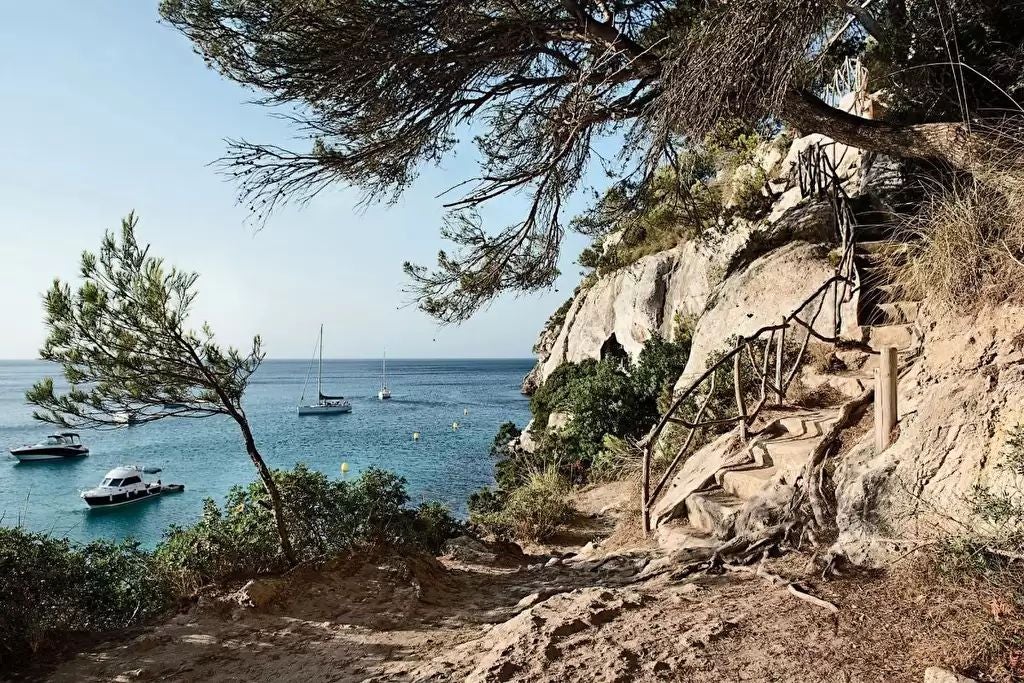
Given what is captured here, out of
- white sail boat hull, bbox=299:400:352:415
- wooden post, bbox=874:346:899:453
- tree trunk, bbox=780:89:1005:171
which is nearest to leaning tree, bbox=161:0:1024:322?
tree trunk, bbox=780:89:1005:171

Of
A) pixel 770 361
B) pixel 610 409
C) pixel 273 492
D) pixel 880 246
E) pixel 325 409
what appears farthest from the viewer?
pixel 325 409

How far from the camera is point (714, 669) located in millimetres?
2664

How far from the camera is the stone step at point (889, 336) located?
6250mm

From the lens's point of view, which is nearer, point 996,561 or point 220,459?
point 996,561

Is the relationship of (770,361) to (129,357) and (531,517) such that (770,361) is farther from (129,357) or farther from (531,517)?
(129,357)

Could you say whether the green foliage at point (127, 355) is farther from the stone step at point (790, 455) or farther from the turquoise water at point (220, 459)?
the stone step at point (790, 455)

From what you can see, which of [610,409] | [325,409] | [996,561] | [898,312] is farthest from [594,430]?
[325,409]

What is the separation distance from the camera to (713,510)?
544 cm

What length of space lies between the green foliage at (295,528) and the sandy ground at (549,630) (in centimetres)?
35

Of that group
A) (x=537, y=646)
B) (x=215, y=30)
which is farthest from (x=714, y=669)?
(x=215, y=30)

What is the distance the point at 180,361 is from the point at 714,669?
4.39 m

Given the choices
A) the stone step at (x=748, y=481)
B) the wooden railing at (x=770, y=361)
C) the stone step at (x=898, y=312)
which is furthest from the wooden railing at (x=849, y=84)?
the stone step at (x=748, y=481)

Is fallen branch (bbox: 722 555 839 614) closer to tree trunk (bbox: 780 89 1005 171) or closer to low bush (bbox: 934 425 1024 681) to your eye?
low bush (bbox: 934 425 1024 681)

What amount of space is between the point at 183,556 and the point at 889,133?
7284mm
